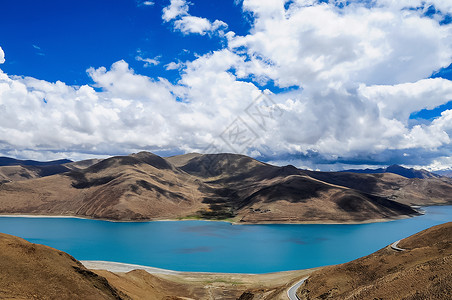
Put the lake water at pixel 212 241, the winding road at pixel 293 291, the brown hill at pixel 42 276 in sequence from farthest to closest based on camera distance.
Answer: the lake water at pixel 212 241, the winding road at pixel 293 291, the brown hill at pixel 42 276

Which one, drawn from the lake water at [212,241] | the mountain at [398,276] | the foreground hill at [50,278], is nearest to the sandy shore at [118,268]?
the lake water at [212,241]

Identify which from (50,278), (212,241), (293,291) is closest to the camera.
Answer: (50,278)

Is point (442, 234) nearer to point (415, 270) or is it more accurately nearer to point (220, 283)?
point (415, 270)

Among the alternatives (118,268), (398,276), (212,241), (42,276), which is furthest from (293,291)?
(212,241)

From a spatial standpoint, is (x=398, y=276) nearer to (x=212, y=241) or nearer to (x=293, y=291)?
(x=293, y=291)

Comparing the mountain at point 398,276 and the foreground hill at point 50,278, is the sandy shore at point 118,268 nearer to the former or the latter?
the foreground hill at point 50,278

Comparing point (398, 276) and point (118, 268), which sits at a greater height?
point (398, 276)

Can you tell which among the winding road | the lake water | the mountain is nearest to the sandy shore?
the lake water
